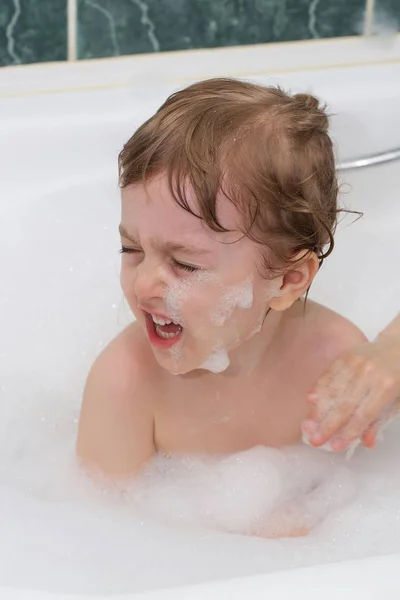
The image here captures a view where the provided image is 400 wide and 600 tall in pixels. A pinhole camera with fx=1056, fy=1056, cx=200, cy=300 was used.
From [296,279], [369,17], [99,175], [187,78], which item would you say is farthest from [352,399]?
[369,17]

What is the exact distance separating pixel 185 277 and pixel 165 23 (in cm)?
64

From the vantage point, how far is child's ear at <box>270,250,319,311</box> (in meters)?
1.05

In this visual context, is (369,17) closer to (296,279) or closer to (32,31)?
(32,31)

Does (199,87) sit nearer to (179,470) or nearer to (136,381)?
(136,381)

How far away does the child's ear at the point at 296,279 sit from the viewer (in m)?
1.05

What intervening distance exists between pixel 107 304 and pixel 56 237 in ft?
0.37

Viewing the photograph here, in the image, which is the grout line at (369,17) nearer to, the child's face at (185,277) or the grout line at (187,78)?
the grout line at (187,78)

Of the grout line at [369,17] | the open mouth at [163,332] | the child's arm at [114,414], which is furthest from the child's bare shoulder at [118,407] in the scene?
the grout line at [369,17]

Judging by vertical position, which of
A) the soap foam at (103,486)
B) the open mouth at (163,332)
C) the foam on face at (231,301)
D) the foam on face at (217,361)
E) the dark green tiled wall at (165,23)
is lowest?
the soap foam at (103,486)

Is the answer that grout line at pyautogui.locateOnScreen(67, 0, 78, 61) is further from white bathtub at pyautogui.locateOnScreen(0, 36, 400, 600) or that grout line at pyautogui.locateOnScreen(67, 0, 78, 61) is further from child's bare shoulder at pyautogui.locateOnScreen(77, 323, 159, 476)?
child's bare shoulder at pyautogui.locateOnScreen(77, 323, 159, 476)

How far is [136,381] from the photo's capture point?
114cm

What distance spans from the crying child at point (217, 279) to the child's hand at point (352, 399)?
0.09 metres

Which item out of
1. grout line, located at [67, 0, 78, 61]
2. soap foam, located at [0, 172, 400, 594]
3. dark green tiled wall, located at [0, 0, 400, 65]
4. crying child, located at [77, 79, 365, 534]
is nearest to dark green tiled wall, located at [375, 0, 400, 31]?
dark green tiled wall, located at [0, 0, 400, 65]

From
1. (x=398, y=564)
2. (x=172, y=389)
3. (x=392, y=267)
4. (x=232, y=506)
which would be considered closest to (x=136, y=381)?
(x=172, y=389)
